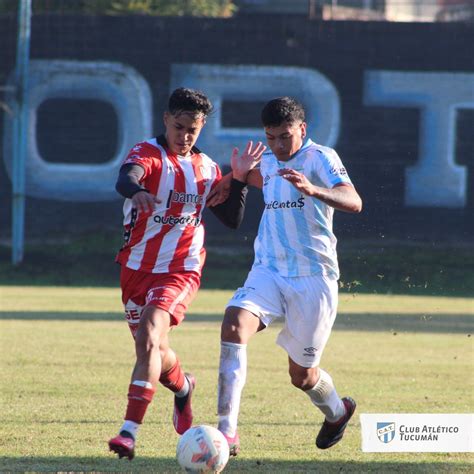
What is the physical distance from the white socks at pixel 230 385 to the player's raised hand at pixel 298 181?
990 mm

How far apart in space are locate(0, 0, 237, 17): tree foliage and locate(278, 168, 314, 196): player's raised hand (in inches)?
833

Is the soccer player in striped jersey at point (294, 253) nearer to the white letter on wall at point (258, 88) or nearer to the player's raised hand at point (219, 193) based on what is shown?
the player's raised hand at point (219, 193)

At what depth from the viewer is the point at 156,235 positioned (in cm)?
714

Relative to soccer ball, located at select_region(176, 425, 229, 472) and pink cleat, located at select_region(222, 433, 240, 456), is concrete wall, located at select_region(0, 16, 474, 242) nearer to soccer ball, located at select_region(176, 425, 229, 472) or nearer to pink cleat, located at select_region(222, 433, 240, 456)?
pink cleat, located at select_region(222, 433, 240, 456)

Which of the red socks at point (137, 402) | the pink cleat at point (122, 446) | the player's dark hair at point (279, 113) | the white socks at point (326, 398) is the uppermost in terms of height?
the player's dark hair at point (279, 113)

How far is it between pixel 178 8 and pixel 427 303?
45.4 ft

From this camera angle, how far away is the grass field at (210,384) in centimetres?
705

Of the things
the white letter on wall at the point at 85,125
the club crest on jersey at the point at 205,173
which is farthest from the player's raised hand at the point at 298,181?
the white letter on wall at the point at 85,125

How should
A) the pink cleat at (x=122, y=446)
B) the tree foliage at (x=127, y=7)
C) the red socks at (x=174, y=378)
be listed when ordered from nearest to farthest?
1. the pink cleat at (x=122, y=446)
2. the red socks at (x=174, y=378)
3. the tree foliage at (x=127, y=7)

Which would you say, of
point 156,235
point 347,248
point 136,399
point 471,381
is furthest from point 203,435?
point 347,248

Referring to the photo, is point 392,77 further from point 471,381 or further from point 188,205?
point 188,205

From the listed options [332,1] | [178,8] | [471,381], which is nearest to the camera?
[471,381]

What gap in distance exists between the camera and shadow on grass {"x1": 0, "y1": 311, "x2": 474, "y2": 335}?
15.6 meters

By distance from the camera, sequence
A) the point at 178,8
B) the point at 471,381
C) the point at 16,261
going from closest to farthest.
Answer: the point at 471,381, the point at 16,261, the point at 178,8
